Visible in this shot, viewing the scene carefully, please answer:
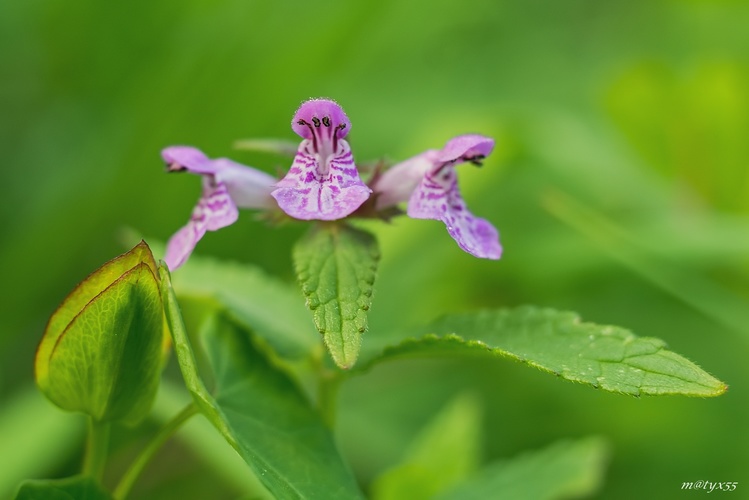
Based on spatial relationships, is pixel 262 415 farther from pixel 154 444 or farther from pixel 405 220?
pixel 405 220

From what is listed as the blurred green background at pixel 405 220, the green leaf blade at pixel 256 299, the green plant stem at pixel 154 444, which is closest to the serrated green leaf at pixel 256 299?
the green leaf blade at pixel 256 299

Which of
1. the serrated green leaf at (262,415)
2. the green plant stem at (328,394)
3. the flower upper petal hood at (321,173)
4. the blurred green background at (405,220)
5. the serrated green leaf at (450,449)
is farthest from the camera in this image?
the blurred green background at (405,220)

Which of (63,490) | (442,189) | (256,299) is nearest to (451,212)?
(442,189)

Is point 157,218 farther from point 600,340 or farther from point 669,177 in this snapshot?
point 600,340

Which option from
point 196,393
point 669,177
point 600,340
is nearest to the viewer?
point 196,393

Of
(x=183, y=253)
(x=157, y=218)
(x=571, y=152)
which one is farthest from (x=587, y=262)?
(x=183, y=253)

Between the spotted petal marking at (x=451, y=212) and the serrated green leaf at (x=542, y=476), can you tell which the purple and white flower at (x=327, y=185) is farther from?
the serrated green leaf at (x=542, y=476)
